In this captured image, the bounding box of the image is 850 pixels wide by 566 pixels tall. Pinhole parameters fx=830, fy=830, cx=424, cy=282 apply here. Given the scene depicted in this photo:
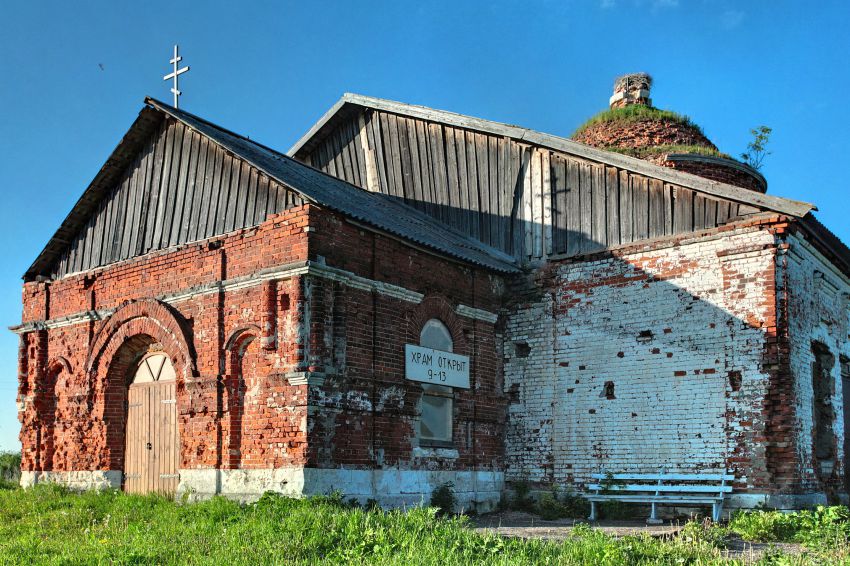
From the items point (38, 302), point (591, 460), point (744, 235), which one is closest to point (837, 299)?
point (744, 235)

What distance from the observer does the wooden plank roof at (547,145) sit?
39.2 feet

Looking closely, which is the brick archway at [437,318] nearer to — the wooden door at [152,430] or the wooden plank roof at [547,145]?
the wooden plank roof at [547,145]

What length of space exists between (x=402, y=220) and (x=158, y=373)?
462 cm

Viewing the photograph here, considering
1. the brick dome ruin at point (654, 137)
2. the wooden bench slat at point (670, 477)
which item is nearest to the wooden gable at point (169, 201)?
the wooden bench slat at point (670, 477)

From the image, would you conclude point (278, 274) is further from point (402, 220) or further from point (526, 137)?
point (526, 137)

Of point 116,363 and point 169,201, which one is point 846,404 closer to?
point 169,201

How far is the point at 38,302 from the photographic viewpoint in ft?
49.3

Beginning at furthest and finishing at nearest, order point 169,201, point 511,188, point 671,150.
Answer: point 671,150 → point 511,188 → point 169,201

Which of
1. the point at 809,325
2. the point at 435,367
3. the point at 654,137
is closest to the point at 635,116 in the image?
the point at 654,137

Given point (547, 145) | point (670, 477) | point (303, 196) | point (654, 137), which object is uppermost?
point (654, 137)

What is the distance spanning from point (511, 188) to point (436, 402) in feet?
13.8

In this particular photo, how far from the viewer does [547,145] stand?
14273 mm

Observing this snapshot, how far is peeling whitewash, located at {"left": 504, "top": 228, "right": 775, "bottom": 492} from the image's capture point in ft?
39.4

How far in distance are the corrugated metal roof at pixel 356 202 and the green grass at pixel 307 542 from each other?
413cm
